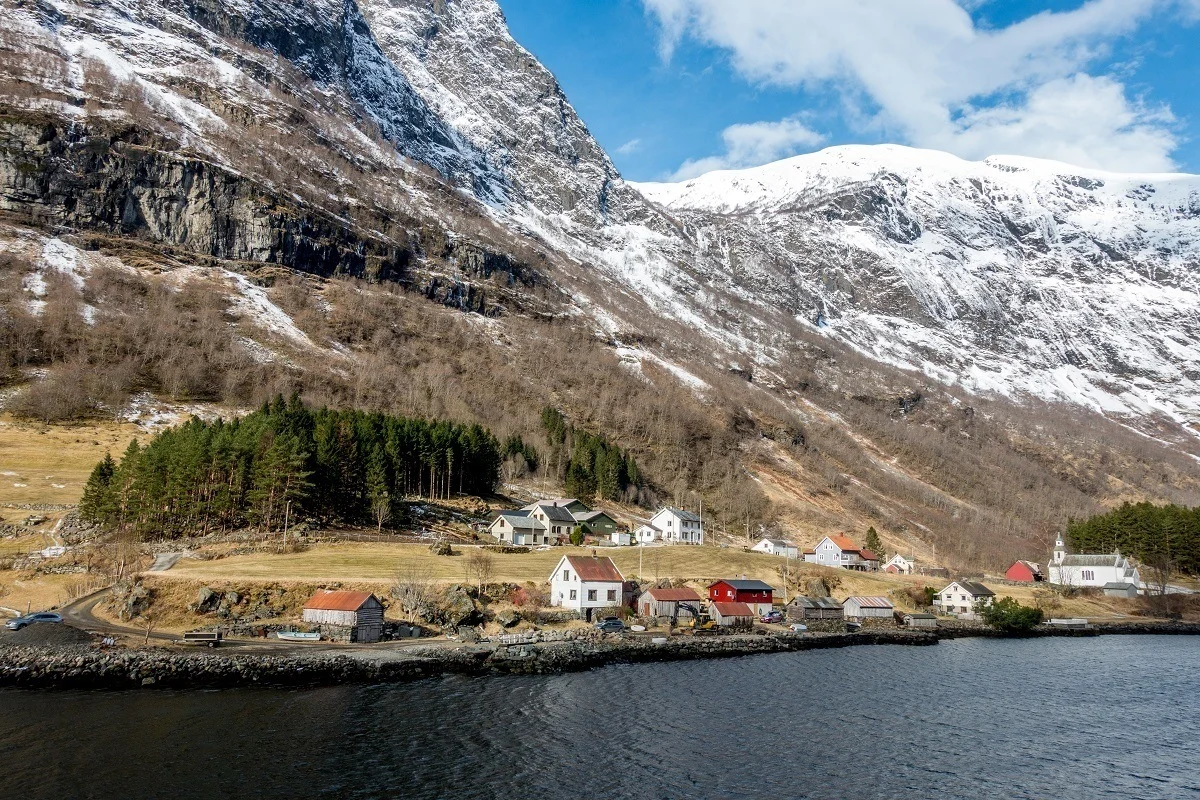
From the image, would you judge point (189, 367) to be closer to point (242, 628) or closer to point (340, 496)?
point (340, 496)

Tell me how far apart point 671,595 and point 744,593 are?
11.2m

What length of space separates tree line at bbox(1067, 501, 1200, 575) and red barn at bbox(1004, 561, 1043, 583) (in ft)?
44.6

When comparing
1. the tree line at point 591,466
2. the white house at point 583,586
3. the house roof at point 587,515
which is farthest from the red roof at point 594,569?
the tree line at point 591,466

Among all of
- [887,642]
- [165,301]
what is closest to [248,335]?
[165,301]

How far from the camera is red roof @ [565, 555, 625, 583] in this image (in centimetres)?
8038

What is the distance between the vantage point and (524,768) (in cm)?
3775

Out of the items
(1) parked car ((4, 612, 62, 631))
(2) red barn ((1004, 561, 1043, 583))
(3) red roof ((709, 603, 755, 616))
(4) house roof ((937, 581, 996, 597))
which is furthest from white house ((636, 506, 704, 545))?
(1) parked car ((4, 612, 62, 631))

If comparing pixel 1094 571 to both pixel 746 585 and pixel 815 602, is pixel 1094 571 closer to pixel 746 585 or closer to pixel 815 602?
pixel 815 602

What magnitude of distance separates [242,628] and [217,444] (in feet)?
102

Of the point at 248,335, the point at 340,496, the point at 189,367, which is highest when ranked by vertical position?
the point at 248,335

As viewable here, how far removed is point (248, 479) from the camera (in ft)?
291

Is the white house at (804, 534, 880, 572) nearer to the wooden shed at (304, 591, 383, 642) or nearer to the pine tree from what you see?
the wooden shed at (304, 591, 383, 642)

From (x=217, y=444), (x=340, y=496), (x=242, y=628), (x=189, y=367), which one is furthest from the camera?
(x=189, y=367)

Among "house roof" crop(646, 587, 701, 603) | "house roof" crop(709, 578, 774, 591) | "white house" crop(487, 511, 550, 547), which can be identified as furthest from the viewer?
"white house" crop(487, 511, 550, 547)
